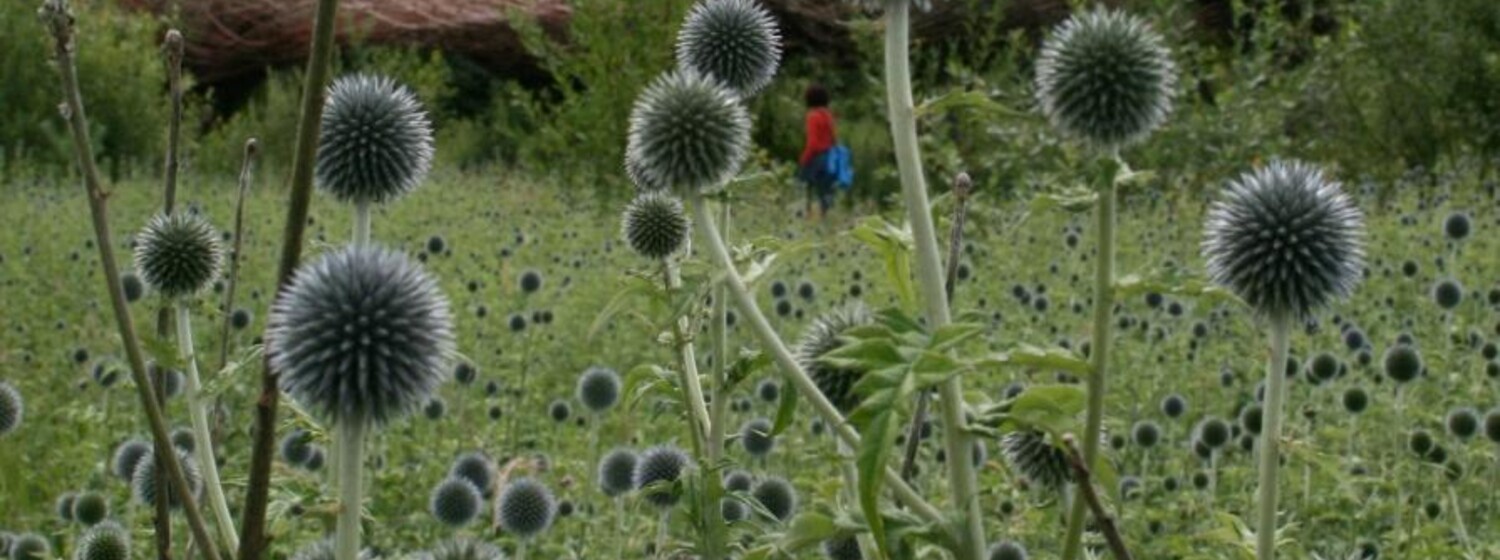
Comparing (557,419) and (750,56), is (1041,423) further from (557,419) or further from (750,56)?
(557,419)

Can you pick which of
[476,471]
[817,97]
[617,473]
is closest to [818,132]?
[817,97]

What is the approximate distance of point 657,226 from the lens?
2.64m

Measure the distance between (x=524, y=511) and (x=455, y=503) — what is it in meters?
0.14

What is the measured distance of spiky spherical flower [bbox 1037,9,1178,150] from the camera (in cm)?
187

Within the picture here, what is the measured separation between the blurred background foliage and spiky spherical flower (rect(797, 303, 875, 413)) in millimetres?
6716

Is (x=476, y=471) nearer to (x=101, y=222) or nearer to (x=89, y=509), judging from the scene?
(x=89, y=509)

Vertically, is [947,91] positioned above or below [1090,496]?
above

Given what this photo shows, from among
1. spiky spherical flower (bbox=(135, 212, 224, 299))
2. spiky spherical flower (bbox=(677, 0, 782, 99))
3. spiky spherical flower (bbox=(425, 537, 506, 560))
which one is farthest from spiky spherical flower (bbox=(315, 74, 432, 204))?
spiky spherical flower (bbox=(425, 537, 506, 560))

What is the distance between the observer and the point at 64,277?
799 cm

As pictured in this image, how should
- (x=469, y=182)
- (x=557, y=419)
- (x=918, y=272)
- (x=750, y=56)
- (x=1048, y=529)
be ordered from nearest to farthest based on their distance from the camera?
1. (x=918, y=272)
2. (x=750, y=56)
3. (x=1048, y=529)
4. (x=557, y=419)
5. (x=469, y=182)

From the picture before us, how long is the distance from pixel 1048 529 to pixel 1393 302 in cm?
343

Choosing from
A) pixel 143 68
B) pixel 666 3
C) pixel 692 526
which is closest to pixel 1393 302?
pixel 692 526

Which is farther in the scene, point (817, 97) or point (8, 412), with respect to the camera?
point (817, 97)

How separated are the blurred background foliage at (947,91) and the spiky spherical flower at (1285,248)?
271 inches
